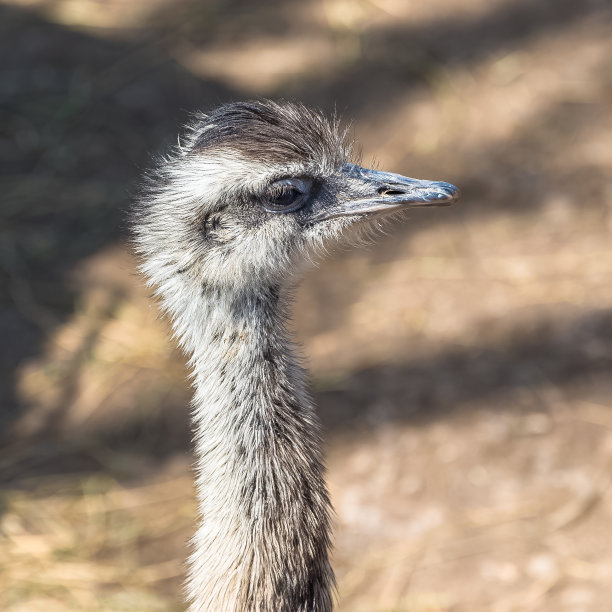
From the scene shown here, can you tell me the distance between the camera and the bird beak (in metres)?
1.91

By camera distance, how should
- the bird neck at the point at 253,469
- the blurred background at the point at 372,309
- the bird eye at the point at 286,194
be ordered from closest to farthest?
the bird neck at the point at 253,469 → the bird eye at the point at 286,194 → the blurred background at the point at 372,309

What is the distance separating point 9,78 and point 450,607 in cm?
342

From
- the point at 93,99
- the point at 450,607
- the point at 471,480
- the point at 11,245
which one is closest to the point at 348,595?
the point at 450,607

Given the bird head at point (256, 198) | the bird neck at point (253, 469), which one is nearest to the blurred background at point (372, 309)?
the bird neck at point (253, 469)

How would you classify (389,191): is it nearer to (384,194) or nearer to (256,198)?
(384,194)

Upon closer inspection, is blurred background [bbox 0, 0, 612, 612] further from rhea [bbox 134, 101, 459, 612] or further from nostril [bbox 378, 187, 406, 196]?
nostril [bbox 378, 187, 406, 196]

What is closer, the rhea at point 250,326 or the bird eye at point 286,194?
the rhea at point 250,326

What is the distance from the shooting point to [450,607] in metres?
2.71

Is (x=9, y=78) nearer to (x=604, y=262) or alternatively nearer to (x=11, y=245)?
(x=11, y=245)

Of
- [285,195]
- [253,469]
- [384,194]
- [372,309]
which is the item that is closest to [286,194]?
[285,195]

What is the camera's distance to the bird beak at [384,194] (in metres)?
1.91

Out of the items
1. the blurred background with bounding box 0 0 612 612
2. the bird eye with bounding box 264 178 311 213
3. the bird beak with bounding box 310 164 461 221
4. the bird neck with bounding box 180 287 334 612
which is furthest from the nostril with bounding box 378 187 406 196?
the blurred background with bounding box 0 0 612 612

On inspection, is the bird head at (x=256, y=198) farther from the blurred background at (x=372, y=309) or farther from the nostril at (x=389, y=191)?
the blurred background at (x=372, y=309)

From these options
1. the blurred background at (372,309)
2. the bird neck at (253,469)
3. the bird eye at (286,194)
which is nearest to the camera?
the bird neck at (253,469)
